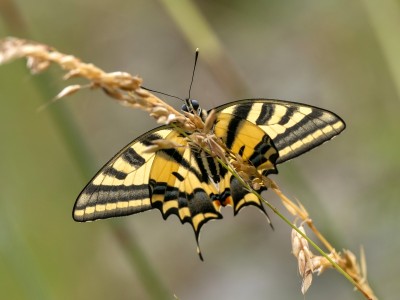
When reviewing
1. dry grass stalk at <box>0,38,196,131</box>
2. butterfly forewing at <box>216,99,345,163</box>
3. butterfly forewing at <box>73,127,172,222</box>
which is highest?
dry grass stalk at <box>0,38,196,131</box>

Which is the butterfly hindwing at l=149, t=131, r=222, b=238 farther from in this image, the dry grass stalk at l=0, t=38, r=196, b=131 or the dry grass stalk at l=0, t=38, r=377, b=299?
the dry grass stalk at l=0, t=38, r=196, b=131

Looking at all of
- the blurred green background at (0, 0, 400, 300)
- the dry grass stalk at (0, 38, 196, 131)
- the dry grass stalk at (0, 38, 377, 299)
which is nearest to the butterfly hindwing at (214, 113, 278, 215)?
the dry grass stalk at (0, 38, 377, 299)

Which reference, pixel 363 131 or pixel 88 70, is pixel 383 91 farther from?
pixel 88 70

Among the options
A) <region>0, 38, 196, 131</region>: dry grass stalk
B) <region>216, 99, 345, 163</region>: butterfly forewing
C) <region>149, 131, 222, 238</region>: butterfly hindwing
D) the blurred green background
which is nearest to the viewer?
<region>0, 38, 196, 131</region>: dry grass stalk

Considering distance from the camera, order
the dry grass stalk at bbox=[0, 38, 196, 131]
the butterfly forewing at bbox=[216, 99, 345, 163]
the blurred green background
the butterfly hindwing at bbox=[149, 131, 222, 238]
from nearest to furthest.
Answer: the dry grass stalk at bbox=[0, 38, 196, 131] < the butterfly forewing at bbox=[216, 99, 345, 163] < the butterfly hindwing at bbox=[149, 131, 222, 238] < the blurred green background

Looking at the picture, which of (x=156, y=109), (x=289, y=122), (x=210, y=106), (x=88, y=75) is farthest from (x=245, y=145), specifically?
(x=210, y=106)

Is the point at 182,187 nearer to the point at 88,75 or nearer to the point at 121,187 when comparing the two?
the point at 121,187
